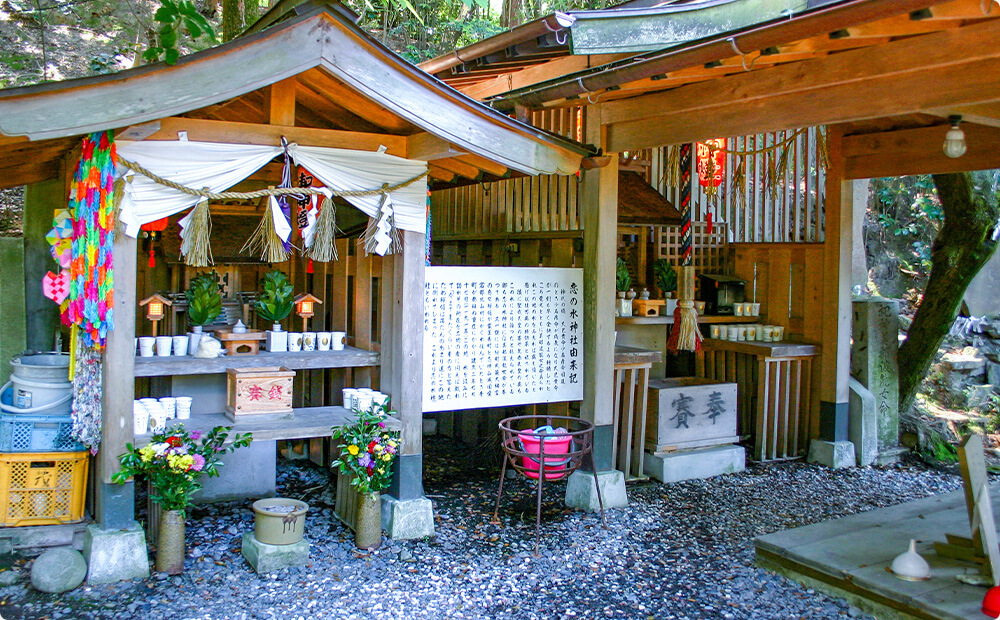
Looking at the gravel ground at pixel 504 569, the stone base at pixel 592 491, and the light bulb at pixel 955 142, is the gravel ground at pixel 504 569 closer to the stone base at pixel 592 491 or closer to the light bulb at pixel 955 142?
the stone base at pixel 592 491

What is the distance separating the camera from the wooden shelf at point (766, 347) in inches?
340

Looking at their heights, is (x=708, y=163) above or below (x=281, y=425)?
above

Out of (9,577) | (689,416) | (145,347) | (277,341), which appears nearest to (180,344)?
(145,347)

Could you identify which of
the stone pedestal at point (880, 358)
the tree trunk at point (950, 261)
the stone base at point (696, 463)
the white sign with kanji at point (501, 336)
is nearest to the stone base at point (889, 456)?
the stone pedestal at point (880, 358)

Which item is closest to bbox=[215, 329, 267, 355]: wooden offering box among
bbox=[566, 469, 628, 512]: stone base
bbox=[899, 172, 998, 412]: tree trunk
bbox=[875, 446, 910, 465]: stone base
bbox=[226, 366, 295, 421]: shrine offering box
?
bbox=[226, 366, 295, 421]: shrine offering box

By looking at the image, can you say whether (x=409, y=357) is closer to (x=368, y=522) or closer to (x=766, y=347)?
(x=368, y=522)

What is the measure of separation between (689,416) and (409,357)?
138 inches

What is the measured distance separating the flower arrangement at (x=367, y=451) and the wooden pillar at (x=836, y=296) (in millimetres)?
5399

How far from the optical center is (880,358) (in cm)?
916

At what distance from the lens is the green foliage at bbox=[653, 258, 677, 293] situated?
9039 millimetres

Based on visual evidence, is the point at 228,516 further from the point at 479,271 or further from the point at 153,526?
the point at 479,271

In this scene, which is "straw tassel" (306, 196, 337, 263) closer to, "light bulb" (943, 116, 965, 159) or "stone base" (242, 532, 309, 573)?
"stone base" (242, 532, 309, 573)

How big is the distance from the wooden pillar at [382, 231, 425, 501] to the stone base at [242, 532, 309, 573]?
93 cm

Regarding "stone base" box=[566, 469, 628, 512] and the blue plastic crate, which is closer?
the blue plastic crate
